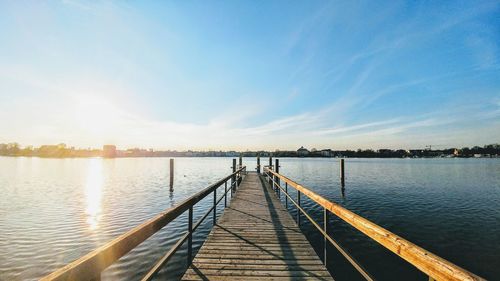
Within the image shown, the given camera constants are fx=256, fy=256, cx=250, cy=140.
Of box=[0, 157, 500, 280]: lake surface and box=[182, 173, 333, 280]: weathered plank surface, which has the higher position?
box=[182, 173, 333, 280]: weathered plank surface

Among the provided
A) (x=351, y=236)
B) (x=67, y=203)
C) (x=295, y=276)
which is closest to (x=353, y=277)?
(x=351, y=236)

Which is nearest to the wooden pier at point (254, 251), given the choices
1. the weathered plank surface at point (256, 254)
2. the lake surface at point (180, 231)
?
the weathered plank surface at point (256, 254)

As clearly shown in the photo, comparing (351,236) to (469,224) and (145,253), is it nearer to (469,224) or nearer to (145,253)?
(469,224)

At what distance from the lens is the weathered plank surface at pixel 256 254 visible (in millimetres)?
4055

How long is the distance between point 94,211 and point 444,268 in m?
18.0

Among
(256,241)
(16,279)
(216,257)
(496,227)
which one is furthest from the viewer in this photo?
(496,227)

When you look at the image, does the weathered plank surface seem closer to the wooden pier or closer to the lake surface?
the wooden pier

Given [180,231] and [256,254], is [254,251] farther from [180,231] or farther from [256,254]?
[180,231]

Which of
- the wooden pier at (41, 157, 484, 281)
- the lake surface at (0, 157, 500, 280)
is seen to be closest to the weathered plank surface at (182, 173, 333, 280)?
the wooden pier at (41, 157, 484, 281)

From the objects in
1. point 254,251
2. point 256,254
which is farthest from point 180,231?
point 256,254

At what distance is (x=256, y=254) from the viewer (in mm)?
4922

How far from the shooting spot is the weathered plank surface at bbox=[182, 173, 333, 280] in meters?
4.05

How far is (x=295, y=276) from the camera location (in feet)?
13.1

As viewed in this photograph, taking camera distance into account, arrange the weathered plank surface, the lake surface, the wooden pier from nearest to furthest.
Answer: the wooden pier
the weathered plank surface
the lake surface
